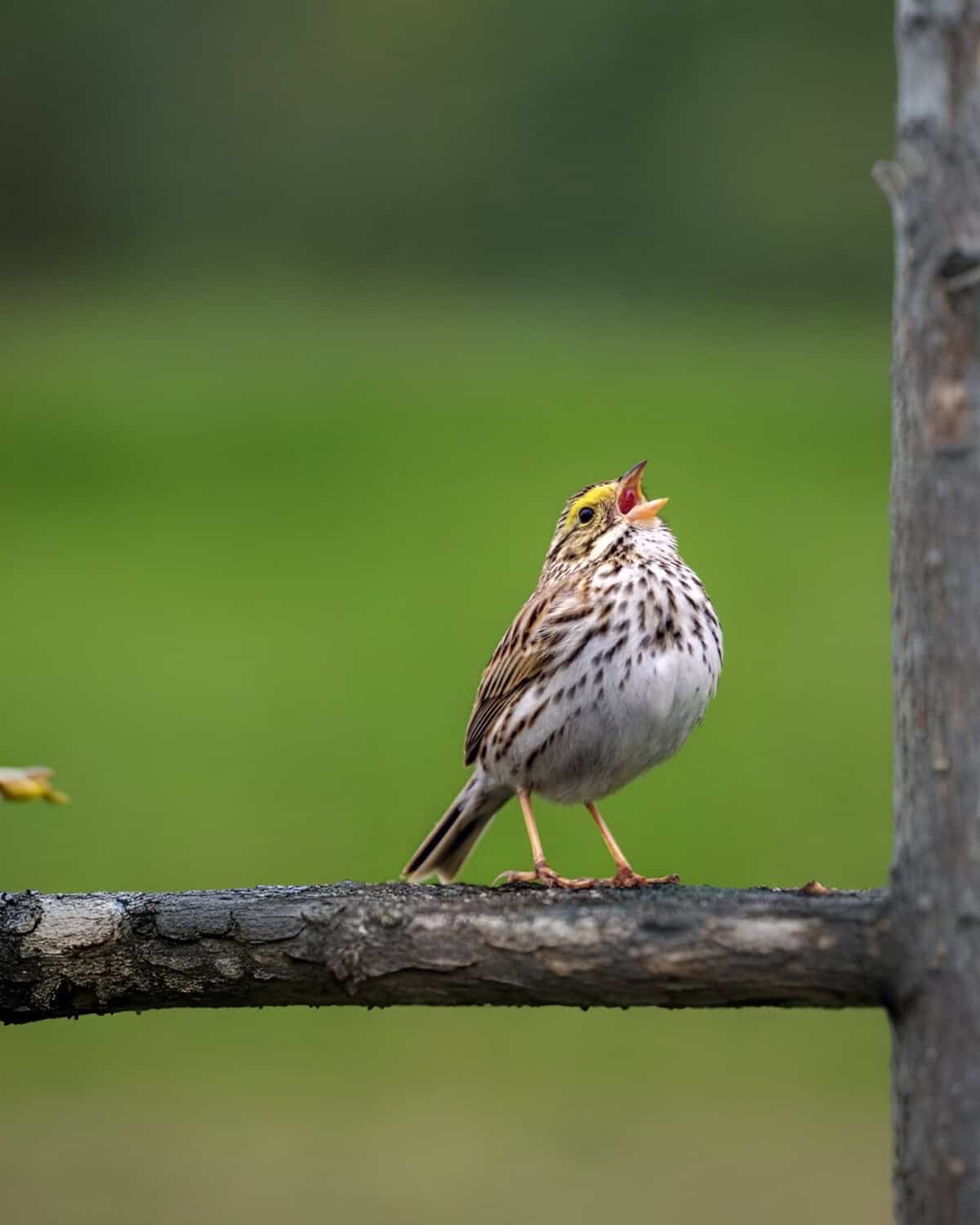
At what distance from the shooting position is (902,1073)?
139cm

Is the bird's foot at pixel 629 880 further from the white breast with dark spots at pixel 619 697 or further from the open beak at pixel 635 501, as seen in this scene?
the open beak at pixel 635 501

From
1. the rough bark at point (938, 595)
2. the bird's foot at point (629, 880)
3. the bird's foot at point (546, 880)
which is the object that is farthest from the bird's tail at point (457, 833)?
the rough bark at point (938, 595)

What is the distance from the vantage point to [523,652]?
93.0 inches

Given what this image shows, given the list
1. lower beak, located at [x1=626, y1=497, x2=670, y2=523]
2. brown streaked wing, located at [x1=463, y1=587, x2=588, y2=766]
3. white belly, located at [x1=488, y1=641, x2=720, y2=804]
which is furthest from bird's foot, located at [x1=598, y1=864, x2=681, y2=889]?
lower beak, located at [x1=626, y1=497, x2=670, y2=523]

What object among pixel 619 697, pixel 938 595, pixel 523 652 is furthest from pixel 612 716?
pixel 938 595

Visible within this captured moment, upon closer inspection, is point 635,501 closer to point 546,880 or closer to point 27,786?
point 546,880

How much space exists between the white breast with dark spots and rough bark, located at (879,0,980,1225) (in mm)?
863

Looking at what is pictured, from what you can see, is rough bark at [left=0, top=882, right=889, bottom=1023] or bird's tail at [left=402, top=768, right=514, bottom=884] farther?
bird's tail at [left=402, top=768, right=514, bottom=884]

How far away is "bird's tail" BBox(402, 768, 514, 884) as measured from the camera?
8.05 feet

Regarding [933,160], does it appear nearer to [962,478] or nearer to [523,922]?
[962,478]

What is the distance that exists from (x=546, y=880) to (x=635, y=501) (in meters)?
0.62

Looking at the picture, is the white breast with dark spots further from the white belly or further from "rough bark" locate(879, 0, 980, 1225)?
"rough bark" locate(879, 0, 980, 1225)

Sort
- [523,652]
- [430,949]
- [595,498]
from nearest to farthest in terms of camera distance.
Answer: [430,949]
[523,652]
[595,498]

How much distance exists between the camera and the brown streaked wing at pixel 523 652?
2.34 m
